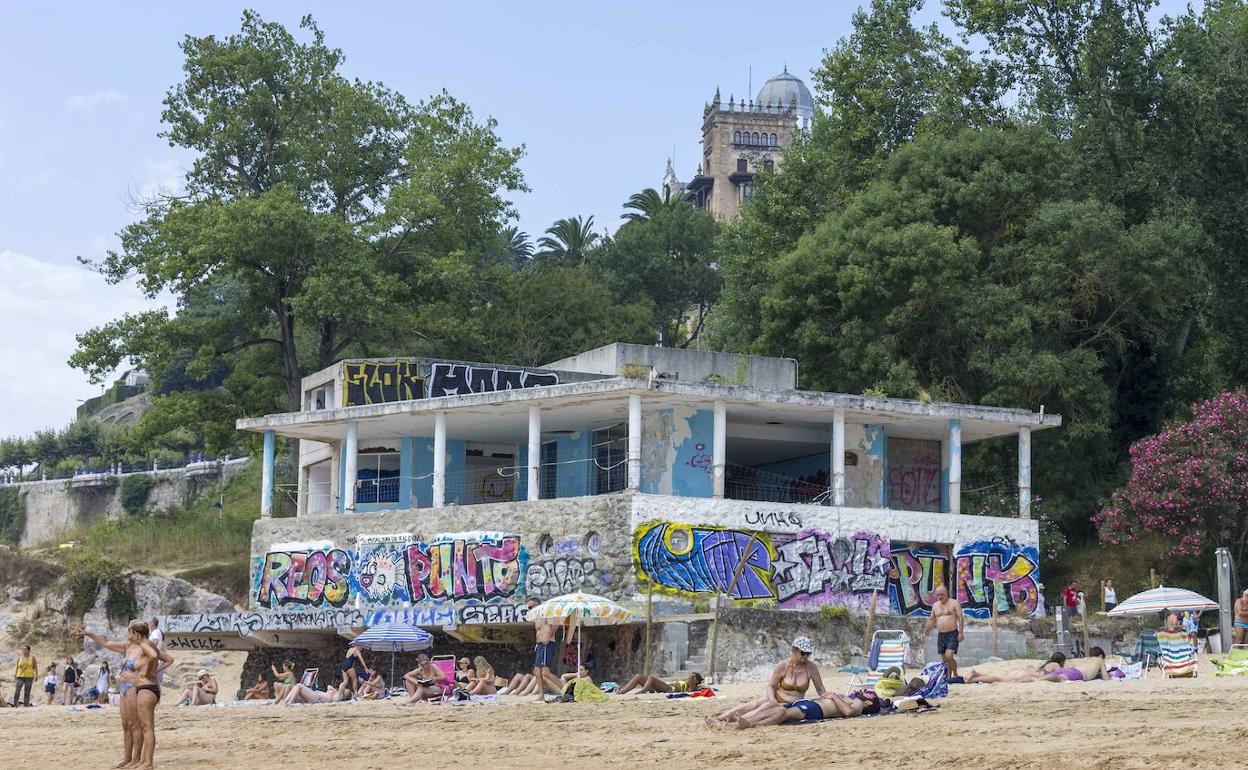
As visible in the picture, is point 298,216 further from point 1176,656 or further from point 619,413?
point 1176,656

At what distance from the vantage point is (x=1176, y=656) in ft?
77.7

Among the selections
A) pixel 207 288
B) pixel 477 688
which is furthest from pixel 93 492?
pixel 477 688

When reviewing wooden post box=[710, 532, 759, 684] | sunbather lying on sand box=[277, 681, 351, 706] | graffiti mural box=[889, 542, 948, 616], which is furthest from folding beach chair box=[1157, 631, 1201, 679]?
sunbather lying on sand box=[277, 681, 351, 706]

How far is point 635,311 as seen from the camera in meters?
62.3

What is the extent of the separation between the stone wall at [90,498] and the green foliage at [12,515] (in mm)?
370

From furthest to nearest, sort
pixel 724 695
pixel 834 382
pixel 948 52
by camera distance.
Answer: pixel 948 52 < pixel 834 382 < pixel 724 695

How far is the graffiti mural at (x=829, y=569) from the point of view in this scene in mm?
34344

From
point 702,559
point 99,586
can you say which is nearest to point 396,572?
point 702,559

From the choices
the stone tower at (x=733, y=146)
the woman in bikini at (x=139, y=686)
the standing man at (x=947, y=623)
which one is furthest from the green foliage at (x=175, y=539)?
the stone tower at (x=733, y=146)

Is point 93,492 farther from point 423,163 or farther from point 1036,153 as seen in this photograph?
point 1036,153

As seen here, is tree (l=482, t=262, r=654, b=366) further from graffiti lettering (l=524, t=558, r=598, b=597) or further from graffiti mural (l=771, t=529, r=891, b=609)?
graffiti mural (l=771, t=529, r=891, b=609)

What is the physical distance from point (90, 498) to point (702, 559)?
1880 inches

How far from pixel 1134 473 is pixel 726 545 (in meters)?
11.4

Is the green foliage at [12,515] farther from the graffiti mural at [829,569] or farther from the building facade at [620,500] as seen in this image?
the graffiti mural at [829,569]
